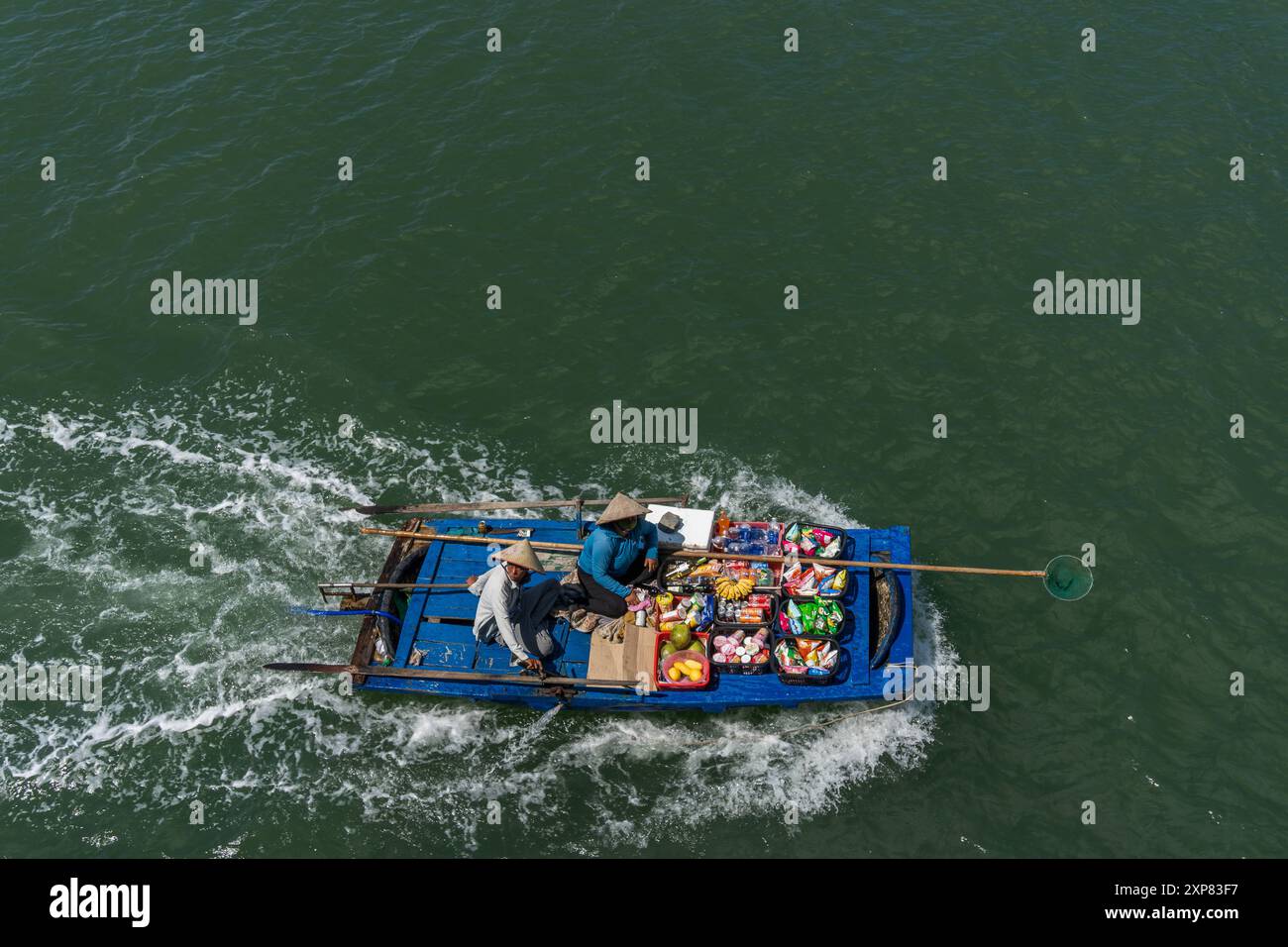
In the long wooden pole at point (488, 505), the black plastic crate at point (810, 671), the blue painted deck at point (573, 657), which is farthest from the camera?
the long wooden pole at point (488, 505)

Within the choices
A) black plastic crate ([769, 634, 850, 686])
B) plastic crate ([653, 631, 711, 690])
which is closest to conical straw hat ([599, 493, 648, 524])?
plastic crate ([653, 631, 711, 690])

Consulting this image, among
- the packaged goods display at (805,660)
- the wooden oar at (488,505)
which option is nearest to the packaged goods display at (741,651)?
the packaged goods display at (805,660)

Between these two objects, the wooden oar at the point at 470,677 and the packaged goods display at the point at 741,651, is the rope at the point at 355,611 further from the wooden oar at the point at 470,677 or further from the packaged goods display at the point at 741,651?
the packaged goods display at the point at 741,651

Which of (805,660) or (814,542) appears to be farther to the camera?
(814,542)

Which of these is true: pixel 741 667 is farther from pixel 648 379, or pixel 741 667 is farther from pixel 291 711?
pixel 648 379

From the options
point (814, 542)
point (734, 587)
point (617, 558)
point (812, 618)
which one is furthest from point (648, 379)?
point (812, 618)

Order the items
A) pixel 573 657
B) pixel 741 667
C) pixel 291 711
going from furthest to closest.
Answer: pixel 291 711, pixel 573 657, pixel 741 667

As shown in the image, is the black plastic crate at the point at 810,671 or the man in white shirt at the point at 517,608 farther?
the man in white shirt at the point at 517,608
